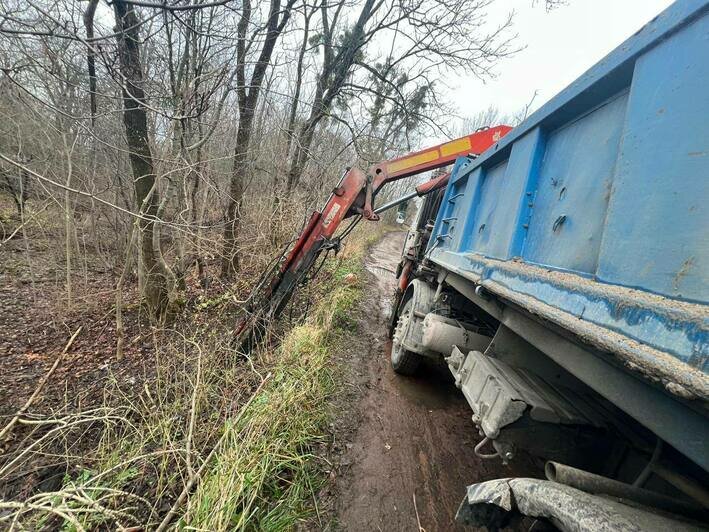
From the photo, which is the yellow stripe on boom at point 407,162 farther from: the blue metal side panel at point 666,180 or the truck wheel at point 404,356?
the blue metal side panel at point 666,180

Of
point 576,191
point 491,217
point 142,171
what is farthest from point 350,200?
point 142,171

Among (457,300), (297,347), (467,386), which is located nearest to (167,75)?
(297,347)

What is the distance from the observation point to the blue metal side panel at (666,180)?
797mm

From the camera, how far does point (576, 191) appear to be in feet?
4.69

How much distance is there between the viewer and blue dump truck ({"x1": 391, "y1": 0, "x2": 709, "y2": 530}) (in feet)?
2.54

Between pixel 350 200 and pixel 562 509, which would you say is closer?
pixel 562 509

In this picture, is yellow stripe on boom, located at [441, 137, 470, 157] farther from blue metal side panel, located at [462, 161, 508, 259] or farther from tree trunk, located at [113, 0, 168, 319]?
tree trunk, located at [113, 0, 168, 319]

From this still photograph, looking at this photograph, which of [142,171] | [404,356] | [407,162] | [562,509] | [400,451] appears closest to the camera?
[562,509]

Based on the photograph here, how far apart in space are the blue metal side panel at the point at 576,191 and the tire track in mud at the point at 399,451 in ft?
6.35

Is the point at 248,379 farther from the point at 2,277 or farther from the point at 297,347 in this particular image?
the point at 2,277

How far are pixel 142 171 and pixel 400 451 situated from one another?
576 centimetres

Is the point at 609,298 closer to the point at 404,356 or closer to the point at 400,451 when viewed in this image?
the point at 400,451

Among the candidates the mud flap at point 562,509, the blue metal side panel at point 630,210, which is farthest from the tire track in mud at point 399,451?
the blue metal side panel at point 630,210

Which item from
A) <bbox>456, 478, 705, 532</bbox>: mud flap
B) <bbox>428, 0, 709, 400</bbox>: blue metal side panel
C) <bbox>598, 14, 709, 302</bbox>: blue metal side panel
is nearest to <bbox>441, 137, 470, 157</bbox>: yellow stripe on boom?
<bbox>428, 0, 709, 400</bbox>: blue metal side panel
